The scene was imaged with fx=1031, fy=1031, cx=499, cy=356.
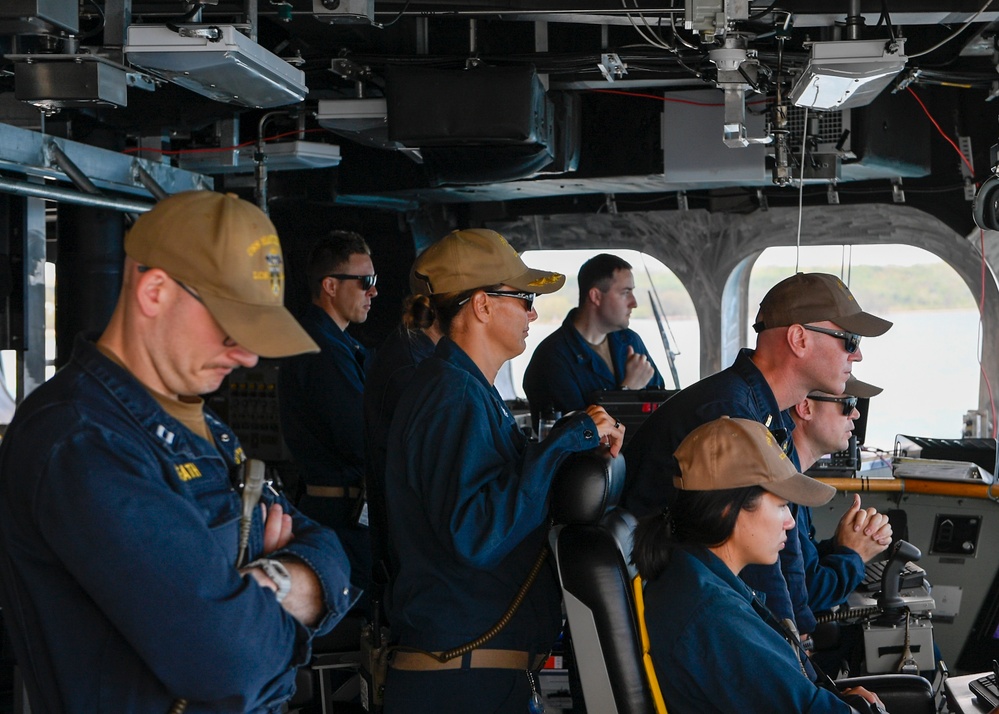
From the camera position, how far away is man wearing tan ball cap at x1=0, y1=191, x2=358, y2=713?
127 centimetres

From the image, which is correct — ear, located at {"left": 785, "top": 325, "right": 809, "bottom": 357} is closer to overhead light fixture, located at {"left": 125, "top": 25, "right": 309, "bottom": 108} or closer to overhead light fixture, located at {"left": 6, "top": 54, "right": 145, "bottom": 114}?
overhead light fixture, located at {"left": 125, "top": 25, "right": 309, "bottom": 108}

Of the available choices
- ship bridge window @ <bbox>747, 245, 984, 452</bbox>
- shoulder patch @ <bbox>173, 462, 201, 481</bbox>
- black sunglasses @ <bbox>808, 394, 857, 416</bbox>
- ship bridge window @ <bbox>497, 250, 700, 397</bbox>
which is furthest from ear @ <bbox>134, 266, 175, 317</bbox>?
ship bridge window @ <bbox>497, 250, 700, 397</bbox>

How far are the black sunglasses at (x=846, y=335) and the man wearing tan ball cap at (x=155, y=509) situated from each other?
1.70 m

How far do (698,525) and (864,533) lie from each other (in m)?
1.13

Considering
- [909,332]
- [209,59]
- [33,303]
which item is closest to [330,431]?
[209,59]

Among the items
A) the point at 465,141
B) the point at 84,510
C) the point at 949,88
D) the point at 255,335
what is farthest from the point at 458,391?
the point at 949,88

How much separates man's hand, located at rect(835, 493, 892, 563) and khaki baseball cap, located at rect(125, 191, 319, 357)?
205cm

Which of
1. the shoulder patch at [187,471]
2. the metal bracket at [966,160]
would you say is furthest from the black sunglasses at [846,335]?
the metal bracket at [966,160]

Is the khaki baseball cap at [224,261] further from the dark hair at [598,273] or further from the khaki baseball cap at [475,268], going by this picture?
the dark hair at [598,273]

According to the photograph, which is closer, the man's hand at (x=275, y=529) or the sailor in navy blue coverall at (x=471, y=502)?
the man's hand at (x=275, y=529)

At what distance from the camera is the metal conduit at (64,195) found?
11.3 ft

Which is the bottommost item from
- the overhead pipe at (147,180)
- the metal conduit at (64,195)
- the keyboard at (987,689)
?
the keyboard at (987,689)

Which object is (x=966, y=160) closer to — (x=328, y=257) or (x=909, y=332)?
(x=909, y=332)

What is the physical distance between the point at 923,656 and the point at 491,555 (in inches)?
77.2
